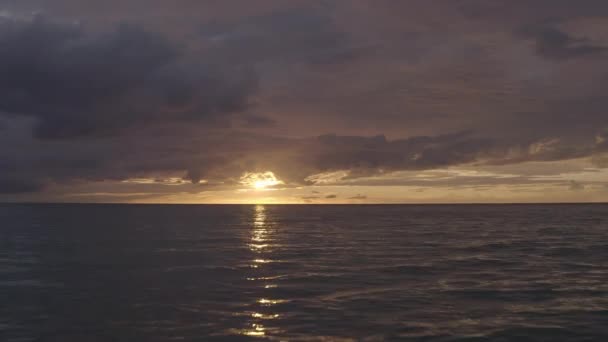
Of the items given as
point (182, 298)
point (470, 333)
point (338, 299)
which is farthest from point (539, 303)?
point (182, 298)

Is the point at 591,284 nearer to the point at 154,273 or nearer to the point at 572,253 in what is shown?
the point at 572,253

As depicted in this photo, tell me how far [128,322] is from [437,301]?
17173mm

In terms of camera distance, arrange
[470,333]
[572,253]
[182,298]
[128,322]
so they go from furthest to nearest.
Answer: [572,253] → [182,298] → [128,322] → [470,333]

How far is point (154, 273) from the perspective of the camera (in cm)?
3878

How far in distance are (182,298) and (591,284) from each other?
27.8m

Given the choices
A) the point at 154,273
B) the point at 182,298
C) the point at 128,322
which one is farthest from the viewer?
the point at 154,273

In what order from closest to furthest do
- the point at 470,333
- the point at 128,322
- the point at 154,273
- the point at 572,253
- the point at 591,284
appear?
the point at 470,333
the point at 128,322
the point at 591,284
the point at 154,273
the point at 572,253

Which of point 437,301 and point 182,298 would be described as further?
point 182,298

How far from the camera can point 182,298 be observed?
28.7 meters

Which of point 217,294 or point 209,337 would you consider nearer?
point 209,337

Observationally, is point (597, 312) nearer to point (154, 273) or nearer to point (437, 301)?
point (437, 301)

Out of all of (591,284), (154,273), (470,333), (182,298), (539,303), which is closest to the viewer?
(470,333)

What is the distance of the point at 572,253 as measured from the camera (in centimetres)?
4878

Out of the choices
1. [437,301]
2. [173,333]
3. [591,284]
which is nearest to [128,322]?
[173,333]
